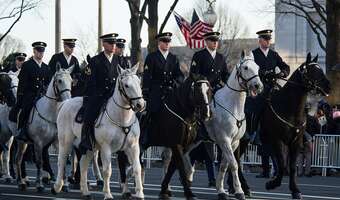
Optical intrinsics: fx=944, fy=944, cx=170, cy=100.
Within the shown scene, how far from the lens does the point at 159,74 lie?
17.5 m

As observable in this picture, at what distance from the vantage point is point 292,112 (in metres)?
17.6

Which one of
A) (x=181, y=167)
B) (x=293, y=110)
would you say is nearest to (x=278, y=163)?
(x=293, y=110)

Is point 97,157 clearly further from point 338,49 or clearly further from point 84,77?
point 338,49

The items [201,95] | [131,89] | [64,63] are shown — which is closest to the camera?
[131,89]

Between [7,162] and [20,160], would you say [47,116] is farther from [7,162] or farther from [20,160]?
[7,162]

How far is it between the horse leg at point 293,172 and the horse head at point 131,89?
3.58m

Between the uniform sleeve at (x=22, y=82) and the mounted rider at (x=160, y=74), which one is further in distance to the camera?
the uniform sleeve at (x=22, y=82)

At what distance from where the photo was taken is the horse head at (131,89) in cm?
1529

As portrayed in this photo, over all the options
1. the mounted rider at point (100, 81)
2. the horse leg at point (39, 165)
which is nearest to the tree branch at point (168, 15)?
the horse leg at point (39, 165)

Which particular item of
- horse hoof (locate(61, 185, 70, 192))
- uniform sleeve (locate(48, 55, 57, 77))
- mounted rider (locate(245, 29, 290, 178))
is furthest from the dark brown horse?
uniform sleeve (locate(48, 55, 57, 77))

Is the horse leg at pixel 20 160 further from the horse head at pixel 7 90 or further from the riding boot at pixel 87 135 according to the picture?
the riding boot at pixel 87 135

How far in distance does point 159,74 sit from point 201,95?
1.73m

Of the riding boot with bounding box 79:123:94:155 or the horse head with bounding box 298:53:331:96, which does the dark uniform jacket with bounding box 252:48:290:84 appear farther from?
the riding boot with bounding box 79:123:94:155

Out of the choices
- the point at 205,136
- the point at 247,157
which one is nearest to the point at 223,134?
the point at 205,136
